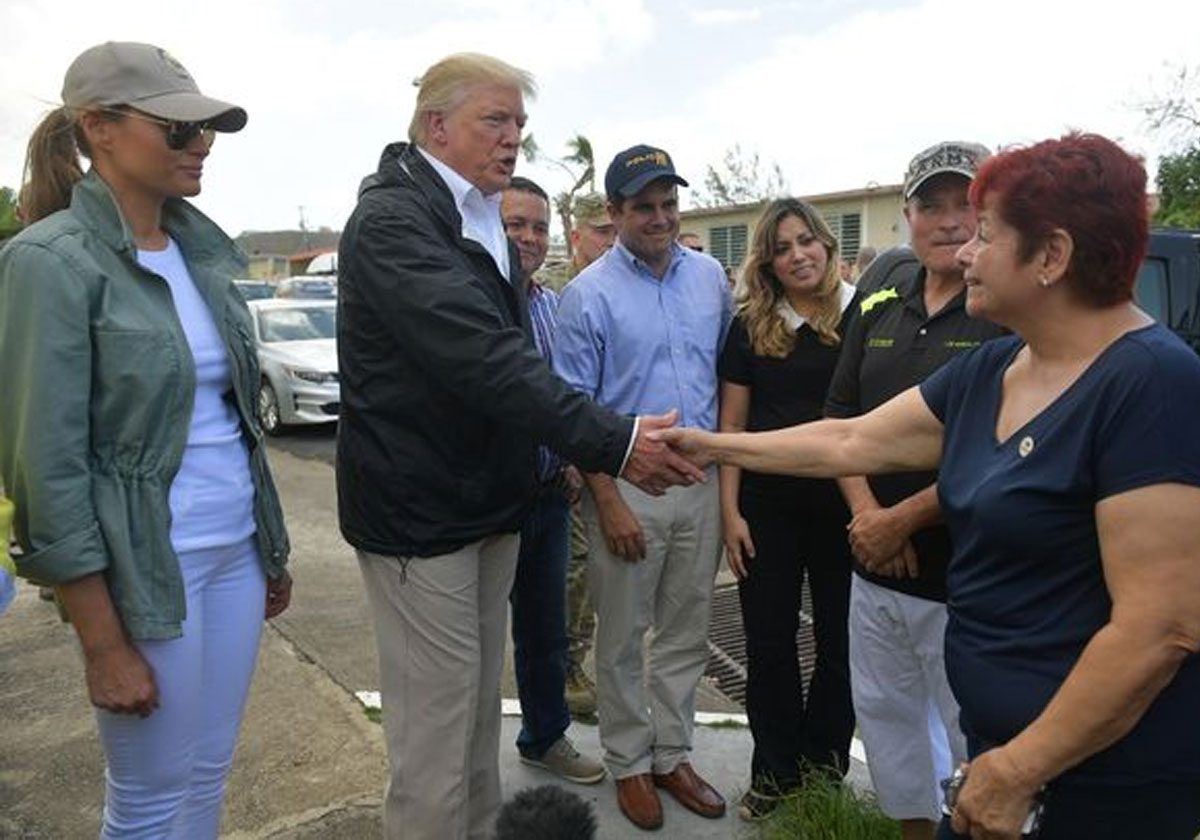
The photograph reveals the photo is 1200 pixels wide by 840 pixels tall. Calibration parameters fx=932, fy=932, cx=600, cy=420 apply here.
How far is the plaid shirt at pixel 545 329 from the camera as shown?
3.36 m

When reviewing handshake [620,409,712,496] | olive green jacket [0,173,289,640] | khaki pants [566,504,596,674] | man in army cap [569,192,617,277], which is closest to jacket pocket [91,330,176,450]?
olive green jacket [0,173,289,640]

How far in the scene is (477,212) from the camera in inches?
97.4

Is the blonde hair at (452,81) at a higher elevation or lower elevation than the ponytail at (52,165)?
higher

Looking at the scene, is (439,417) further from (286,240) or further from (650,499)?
(286,240)

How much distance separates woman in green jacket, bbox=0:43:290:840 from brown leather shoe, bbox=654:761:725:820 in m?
1.61

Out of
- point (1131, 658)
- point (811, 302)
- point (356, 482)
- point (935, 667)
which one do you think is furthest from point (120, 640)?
point (811, 302)

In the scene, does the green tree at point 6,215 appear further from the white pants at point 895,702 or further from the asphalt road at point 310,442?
the asphalt road at point 310,442

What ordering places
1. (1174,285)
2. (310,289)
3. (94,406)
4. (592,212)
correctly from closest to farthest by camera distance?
(94,406) → (592,212) → (1174,285) → (310,289)

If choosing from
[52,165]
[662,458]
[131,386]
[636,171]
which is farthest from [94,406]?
[636,171]

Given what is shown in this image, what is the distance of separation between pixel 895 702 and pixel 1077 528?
128cm

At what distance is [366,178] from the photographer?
2.43m

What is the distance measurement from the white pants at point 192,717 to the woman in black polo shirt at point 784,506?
1655 millimetres

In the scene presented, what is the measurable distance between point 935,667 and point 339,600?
12.3 feet

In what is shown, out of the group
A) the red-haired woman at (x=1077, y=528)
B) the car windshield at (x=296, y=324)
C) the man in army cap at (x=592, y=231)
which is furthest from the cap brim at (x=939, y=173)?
the car windshield at (x=296, y=324)
